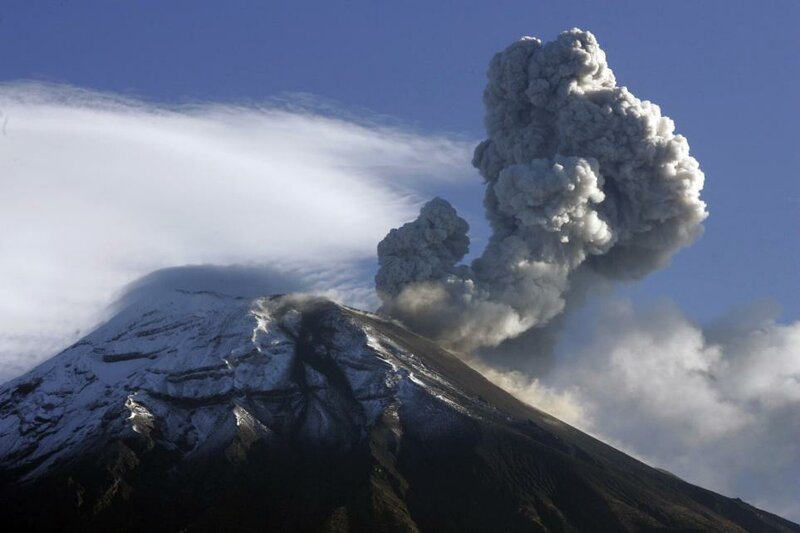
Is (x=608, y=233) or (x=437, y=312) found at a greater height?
(x=608, y=233)

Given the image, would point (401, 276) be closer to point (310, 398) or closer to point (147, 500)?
point (310, 398)

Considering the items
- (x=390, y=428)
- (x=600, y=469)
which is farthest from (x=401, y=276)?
(x=600, y=469)

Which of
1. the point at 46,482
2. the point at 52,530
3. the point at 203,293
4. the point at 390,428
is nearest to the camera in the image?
the point at 52,530

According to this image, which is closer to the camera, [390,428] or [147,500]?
[147,500]

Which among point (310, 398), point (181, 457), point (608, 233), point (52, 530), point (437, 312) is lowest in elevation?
point (52, 530)

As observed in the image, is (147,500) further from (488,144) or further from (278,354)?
(488,144)

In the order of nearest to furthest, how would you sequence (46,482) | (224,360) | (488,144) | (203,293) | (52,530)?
(52,530)
(46,482)
(224,360)
(488,144)
(203,293)
